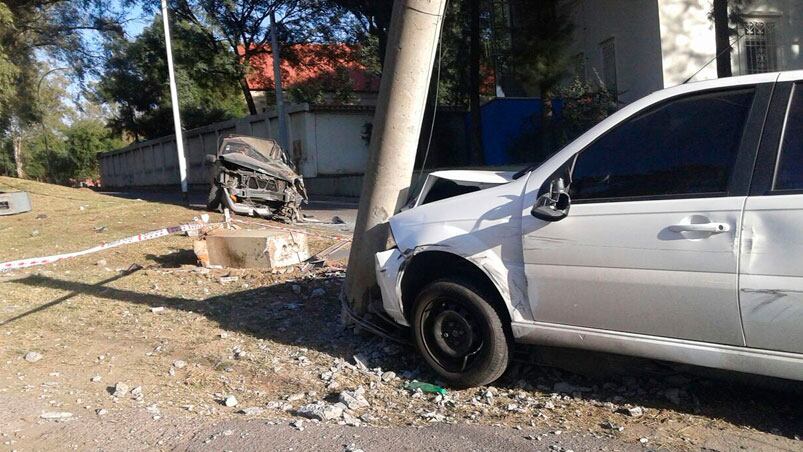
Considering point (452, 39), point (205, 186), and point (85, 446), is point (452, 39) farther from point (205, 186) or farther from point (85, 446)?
point (85, 446)

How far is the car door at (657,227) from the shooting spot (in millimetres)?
3693

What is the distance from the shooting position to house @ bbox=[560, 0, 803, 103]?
18812mm

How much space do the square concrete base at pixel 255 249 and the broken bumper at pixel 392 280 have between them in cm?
349

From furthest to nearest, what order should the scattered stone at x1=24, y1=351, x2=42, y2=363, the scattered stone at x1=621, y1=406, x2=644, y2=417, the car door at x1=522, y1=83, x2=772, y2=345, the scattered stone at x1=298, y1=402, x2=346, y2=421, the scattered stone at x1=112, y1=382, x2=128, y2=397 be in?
the scattered stone at x1=24, y1=351, x2=42, y2=363 < the scattered stone at x1=112, y1=382, x2=128, y2=397 < the scattered stone at x1=298, y1=402, x2=346, y2=421 < the scattered stone at x1=621, y1=406, x2=644, y2=417 < the car door at x1=522, y1=83, x2=772, y2=345

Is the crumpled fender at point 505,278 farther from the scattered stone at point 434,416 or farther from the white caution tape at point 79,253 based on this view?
the white caution tape at point 79,253

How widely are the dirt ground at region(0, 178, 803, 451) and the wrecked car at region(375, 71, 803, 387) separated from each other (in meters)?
0.38

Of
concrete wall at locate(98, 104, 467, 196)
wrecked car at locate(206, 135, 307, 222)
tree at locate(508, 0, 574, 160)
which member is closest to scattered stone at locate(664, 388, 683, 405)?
wrecked car at locate(206, 135, 307, 222)

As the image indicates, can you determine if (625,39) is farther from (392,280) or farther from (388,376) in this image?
(388,376)

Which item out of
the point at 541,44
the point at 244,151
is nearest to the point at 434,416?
the point at 244,151

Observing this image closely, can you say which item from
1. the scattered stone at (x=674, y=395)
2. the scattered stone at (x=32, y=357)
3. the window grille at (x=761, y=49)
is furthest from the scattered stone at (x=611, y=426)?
the window grille at (x=761, y=49)

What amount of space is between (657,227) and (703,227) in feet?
0.79

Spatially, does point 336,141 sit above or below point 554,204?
above

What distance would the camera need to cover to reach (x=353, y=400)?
446cm

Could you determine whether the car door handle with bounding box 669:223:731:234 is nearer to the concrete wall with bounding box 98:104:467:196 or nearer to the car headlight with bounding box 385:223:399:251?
the car headlight with bounding box 385:223:399:251
